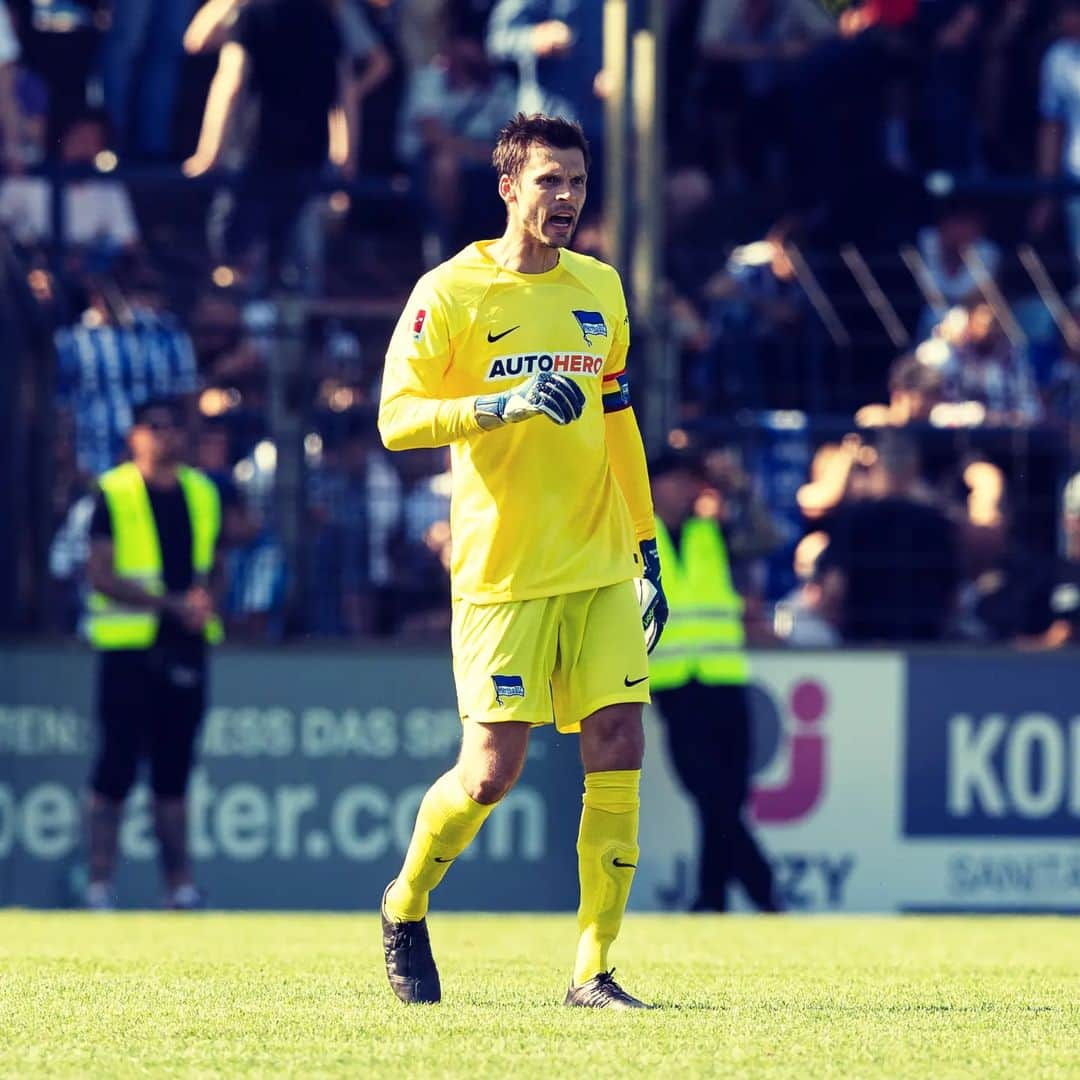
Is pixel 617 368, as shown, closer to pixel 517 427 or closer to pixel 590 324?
pixel 590 324

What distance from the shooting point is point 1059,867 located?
1182 cm

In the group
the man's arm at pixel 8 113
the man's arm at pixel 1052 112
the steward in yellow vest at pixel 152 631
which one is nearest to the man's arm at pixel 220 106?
the man's arm at pixel 8 113

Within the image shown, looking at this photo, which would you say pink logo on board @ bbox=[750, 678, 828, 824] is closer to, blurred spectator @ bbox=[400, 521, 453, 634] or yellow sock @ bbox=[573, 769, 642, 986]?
blurred spectator @ bbox=[400, 521, 453, 634]

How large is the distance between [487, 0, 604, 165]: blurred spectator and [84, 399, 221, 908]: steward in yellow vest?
305cm

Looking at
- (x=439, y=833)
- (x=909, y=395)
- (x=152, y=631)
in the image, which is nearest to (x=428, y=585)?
(x=152, y=631)

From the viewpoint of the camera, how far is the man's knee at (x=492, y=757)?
6.06 metres

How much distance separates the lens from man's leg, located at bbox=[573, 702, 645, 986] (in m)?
6.08

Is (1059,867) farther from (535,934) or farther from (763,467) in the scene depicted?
(535,934)

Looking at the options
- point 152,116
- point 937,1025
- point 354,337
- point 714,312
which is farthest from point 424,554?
point 937,1025

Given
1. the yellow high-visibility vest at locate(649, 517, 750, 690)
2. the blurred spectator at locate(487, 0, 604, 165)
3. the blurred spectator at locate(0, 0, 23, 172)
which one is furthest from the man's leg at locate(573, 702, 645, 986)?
the blurred spectator at locate(0, 0, 23, 172)

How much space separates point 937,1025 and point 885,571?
6227 mm

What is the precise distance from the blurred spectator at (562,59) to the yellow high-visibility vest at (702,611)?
2471 mm

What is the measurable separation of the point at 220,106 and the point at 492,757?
7.87m

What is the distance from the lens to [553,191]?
5.99 metres
